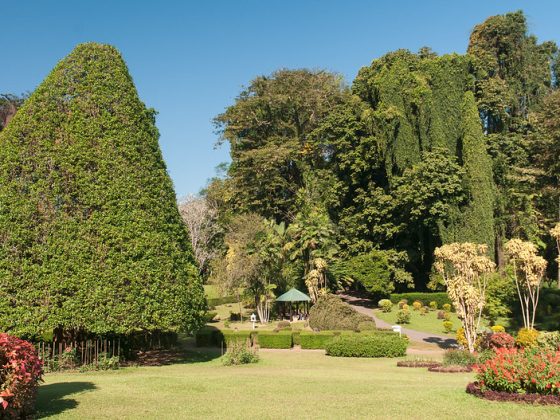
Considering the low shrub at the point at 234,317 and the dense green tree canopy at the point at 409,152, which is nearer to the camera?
the low shrub at the point at 234,317

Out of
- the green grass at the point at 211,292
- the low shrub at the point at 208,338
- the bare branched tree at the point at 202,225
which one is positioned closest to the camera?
the low shrub at the point at 208,338

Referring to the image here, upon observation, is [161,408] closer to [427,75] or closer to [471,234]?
[471,234]

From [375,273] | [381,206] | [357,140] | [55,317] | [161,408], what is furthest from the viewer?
[357,140]

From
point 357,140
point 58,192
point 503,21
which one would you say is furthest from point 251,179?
point 58,192

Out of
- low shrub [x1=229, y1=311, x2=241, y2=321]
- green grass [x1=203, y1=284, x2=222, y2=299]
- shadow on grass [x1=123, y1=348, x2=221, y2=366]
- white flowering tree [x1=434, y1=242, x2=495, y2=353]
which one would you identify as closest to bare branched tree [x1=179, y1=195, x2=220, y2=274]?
green grass [x1=203, y1=284, x2=222, y2=299]

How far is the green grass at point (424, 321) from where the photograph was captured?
1260 inches

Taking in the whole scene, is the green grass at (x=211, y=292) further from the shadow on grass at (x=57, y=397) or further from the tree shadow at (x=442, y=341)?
the shadow on grass at (x=57, y=397)

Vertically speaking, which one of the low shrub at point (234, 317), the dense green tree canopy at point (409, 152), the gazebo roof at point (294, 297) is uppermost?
the dense green tree canopy at point (409, 152)

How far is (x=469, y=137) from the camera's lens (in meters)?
43.6

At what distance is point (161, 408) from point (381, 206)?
3714 centimetres

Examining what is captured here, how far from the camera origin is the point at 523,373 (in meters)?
10.4

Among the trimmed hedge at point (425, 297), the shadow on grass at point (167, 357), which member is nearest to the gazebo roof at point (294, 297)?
the trimmed hedge at point (425, 297)

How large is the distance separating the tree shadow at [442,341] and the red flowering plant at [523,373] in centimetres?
1553

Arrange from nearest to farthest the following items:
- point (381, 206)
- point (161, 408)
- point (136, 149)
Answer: point (161, 408) → point (136, 149) → point (381, 206)
